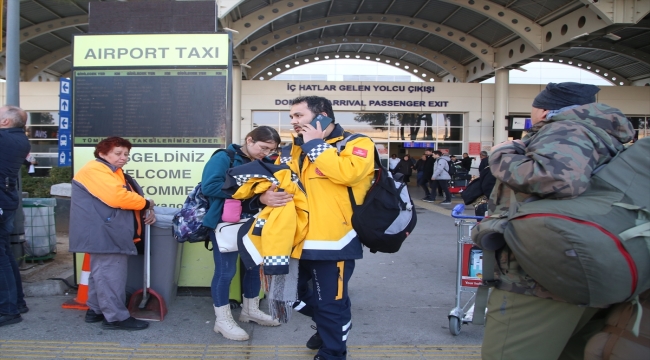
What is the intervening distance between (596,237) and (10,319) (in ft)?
14.4

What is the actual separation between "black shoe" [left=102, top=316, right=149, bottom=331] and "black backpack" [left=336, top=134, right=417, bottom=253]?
217cm

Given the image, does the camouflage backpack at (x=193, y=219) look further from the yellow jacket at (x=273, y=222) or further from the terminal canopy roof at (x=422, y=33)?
the terminal canopy roof at (x=422, y=33)

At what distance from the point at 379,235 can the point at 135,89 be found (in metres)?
3.12

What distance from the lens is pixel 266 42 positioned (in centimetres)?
2236

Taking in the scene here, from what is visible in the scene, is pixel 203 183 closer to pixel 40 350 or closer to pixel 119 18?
pixel 40 350

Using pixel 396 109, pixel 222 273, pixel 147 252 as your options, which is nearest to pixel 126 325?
pixel 147 252

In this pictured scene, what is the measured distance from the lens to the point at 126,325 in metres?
4.07

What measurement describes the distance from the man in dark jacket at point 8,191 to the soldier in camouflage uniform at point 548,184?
3.76 meters

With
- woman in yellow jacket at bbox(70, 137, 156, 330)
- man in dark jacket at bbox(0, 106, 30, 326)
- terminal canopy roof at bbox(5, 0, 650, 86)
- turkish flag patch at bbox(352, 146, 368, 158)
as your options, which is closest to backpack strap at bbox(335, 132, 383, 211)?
turkish flag patch at bbox(352, 146, 368, 158)

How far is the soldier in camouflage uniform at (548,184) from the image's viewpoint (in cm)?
192

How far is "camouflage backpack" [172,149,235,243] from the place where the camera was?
397 cm

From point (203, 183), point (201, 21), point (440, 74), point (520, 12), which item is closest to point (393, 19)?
point (520, 12)

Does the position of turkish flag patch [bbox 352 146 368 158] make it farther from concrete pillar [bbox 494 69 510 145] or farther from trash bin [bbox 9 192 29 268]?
concrete pillar [bbox 494 69 510 145]

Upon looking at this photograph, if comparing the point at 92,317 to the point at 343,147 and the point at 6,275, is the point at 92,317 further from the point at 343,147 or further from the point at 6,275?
the point at 343,147
